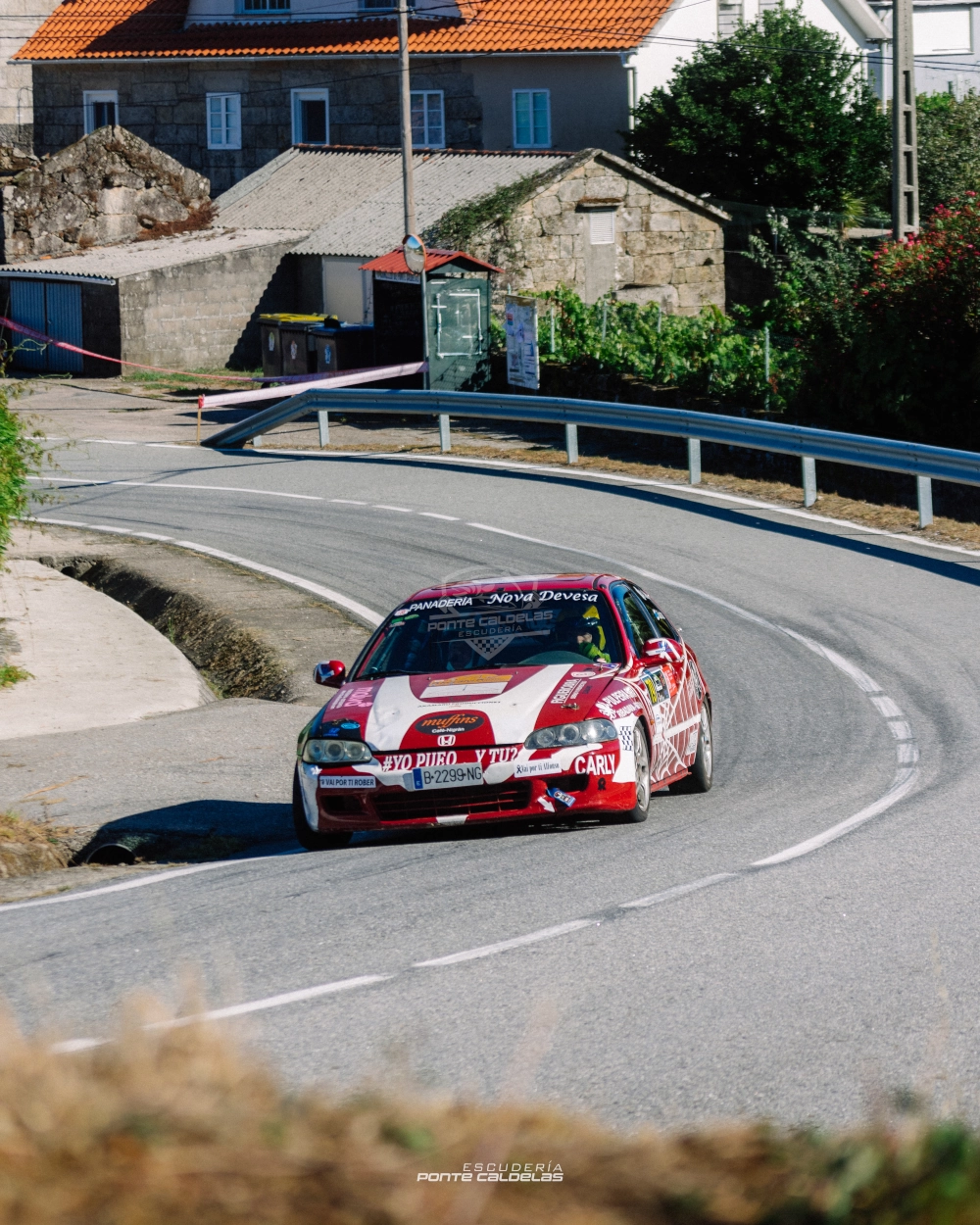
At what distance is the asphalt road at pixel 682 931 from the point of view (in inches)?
206

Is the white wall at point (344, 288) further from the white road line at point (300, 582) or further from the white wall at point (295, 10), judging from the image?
the white road line at point (300, 582)

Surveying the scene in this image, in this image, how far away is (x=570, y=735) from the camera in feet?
30.6

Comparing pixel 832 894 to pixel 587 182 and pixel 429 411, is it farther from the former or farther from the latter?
pixel 587 182

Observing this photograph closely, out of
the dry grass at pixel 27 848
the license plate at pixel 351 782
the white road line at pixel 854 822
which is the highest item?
the license plate at pixel 351 782

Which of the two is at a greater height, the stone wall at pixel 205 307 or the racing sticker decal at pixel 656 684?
the stone wall at pixel 205 307

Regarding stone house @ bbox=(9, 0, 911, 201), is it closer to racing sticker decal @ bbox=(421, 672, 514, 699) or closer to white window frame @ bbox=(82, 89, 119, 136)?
white window frame @ bbox=(82, 89, 119, 136)

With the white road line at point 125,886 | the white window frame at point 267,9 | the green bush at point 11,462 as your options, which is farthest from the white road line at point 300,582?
the white window frame at point 267,9

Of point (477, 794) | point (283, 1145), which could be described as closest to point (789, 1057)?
point (283, 1145)

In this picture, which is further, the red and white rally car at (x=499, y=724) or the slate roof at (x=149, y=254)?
the slate roof at (x=149, y=254)

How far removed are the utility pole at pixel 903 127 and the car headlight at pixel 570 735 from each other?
1903cm

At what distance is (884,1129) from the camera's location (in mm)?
2662

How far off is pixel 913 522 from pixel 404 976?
14.8 m

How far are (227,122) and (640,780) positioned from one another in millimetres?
48792

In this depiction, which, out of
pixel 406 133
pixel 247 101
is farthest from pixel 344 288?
pixel 247 101
